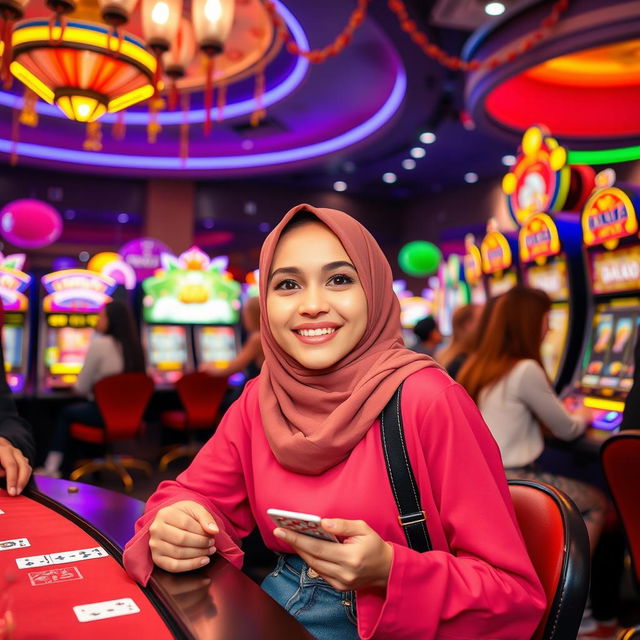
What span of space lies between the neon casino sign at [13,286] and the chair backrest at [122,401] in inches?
56.9

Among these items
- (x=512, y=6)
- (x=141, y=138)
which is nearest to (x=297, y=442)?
(x=512, y=6)

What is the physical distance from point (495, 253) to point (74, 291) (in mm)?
3477

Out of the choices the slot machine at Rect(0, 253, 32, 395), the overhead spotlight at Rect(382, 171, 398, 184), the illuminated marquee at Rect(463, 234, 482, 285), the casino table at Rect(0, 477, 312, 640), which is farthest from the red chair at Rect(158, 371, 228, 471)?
the overhead spotlight at Rect(382, 171, 398, 184)

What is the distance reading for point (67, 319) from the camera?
5.62 meters

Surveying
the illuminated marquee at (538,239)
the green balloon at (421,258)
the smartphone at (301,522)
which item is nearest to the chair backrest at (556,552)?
the smartphone at (301,522)

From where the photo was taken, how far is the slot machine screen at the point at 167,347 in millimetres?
6082

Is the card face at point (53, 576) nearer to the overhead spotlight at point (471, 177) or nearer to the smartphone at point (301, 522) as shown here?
the smartphone at point (301, 522)

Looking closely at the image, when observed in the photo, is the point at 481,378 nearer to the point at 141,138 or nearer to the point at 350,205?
the point at 141,138

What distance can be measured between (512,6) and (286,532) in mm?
4994

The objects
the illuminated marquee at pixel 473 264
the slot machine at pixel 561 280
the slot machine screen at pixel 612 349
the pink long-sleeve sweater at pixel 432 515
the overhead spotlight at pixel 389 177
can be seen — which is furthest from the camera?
the overhead spotlight at pixel 389 177

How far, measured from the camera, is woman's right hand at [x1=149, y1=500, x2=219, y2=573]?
1071 mm

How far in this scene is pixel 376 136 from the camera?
8055 mm

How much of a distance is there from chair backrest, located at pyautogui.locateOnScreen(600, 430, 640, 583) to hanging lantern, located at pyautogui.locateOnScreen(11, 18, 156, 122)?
3.01 m

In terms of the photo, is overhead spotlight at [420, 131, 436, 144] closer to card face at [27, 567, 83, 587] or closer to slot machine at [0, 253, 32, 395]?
slot machine at [0, 253, 32, 395]
